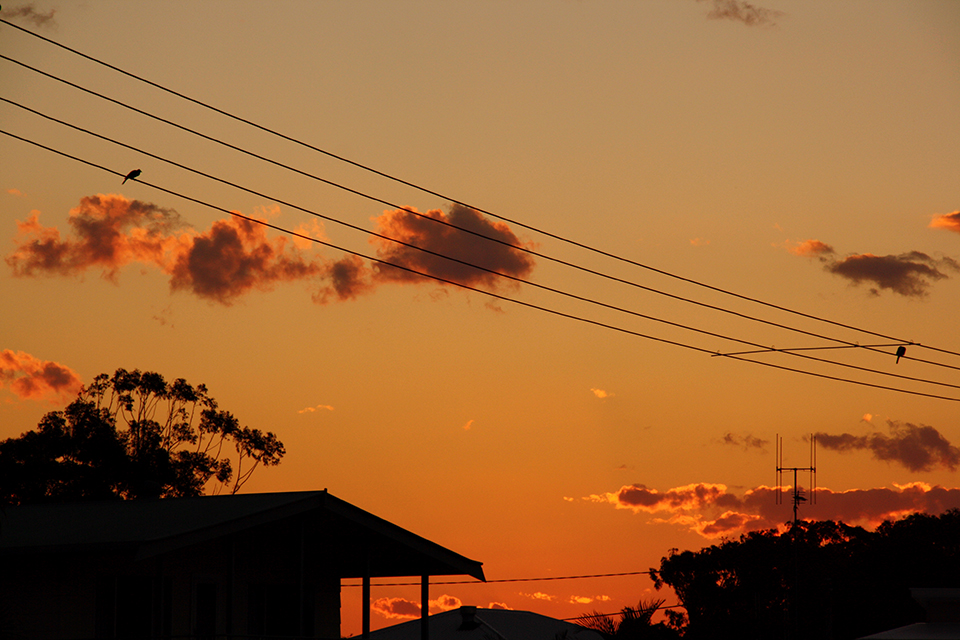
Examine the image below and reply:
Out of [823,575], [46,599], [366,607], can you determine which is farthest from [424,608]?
[823,575]

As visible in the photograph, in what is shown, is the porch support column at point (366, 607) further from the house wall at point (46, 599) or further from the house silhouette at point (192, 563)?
the house wall at point (46, 599)

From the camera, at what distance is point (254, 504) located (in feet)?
70.2

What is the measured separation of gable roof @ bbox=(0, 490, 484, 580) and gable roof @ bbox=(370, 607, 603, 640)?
27.4ft

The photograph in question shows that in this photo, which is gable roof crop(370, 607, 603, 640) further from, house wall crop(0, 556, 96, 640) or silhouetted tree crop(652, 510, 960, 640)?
silhouetted tree crop(652, 510, 960, 640)

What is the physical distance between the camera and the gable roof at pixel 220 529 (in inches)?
762

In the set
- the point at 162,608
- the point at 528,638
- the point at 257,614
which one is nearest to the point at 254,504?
the point at 162,608

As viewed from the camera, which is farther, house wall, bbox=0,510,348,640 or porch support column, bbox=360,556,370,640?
porch support column, bbox=360,556,370,640

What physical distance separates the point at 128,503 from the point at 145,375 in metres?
32.9

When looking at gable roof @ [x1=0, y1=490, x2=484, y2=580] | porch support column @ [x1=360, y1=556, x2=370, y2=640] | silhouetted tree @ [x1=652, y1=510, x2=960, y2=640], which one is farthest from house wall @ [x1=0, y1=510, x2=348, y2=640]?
silhouetted tree @ [x1=652, y1=510, x2=960, y2=640]

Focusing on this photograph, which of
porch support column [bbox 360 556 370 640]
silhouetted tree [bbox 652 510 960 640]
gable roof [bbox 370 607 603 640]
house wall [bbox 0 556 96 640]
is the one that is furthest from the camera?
silhouetted tree [bbox 652 510 960 640]

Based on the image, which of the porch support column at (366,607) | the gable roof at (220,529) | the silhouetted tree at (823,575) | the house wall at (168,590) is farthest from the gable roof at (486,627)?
the silhouetted tree at (823,575)

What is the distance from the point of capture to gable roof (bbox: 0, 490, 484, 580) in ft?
63.5

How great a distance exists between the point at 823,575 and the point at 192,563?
184 ft

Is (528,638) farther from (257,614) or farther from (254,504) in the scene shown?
(254,504)
